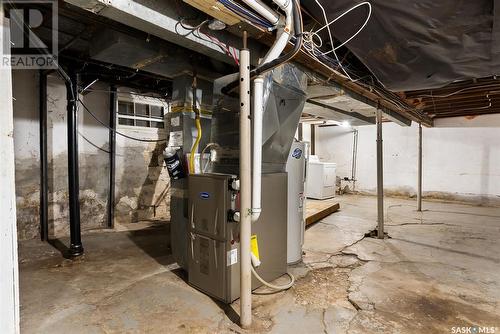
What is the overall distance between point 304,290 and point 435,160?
6439 millimetres

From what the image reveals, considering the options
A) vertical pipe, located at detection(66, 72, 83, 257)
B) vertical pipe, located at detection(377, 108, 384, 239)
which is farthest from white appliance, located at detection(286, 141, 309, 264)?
vertical pipe, located at detection(66, 72, 83, 257)

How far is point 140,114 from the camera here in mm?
4441

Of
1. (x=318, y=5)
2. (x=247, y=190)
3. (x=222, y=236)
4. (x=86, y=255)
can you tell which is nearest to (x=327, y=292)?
(x=222, y=236)

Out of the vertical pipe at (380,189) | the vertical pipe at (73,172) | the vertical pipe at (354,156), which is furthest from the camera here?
the vertical pipe at (354,156)

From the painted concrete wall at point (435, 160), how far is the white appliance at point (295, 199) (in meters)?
5.47

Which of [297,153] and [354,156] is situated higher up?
[354,156]

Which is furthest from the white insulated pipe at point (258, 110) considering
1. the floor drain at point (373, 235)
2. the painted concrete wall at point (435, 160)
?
the painted concrete wall at point (435, 160)

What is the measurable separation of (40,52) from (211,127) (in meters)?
1.94

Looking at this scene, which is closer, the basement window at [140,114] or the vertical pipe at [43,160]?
the vertical pipe at [43,160]

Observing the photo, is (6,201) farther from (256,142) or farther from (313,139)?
(313,139)

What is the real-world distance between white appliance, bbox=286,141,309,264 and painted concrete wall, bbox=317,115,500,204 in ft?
17.9

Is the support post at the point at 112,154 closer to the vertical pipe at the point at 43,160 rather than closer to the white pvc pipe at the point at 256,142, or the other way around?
the vertical pipe at the point at 43,160

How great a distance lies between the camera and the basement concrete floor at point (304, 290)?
5.95 feet

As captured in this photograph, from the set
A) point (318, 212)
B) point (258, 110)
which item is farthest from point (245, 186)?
point (318, 212)
